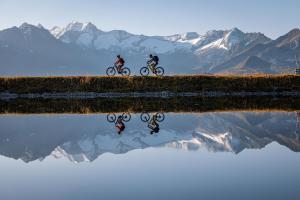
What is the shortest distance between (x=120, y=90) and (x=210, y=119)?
30727 millimetres

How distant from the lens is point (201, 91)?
65.3 meters

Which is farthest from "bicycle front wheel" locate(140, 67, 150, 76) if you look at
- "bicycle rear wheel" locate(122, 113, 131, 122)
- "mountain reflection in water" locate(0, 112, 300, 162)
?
"bicycle rear wheel" locate(122, 113, 131, 122)

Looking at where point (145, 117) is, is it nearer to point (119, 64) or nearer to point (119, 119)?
point (119, 119)

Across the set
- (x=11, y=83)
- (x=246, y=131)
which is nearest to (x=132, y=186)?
(x=246, y=131)

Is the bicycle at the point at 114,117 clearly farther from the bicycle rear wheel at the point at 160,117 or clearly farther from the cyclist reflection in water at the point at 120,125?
the bicycle rear wheel at the point at 160,117

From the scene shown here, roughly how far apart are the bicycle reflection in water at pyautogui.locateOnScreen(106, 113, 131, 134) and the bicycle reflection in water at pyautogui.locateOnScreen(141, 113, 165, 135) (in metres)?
1.15

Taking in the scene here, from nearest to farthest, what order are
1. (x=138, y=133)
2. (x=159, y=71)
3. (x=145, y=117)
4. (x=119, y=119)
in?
(x=138, y=133), (x=119, y=119), (x=145, y=117), (x=159, y=71)

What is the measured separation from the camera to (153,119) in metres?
35.8

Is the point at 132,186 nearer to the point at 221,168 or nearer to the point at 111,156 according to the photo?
the point at 221,168

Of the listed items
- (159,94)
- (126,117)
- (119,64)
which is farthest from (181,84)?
(126,117)

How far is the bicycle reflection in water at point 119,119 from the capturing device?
31.8 metres

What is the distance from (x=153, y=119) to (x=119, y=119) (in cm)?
236

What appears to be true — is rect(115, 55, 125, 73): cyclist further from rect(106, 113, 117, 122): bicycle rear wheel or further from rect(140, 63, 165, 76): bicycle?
rect(106, 113, 117, 122): bicycle rear wheel

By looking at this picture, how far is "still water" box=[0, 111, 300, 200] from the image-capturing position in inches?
600
